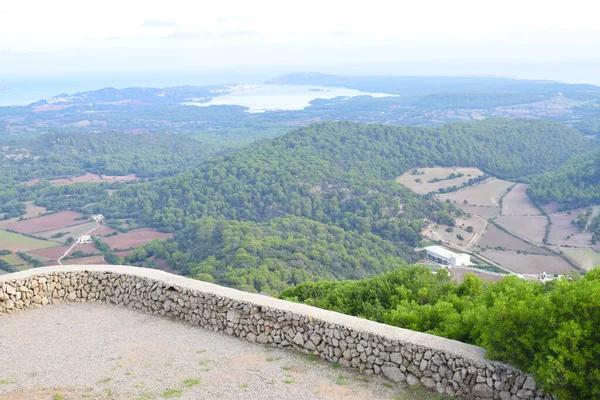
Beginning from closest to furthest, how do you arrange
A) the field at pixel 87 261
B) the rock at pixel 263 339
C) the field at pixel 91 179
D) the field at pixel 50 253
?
the rock at pixel 263 339 < the field at pixel 87 261 < the field at pixel 50 253 < the field at pixel 91 179

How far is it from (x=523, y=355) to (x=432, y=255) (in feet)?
153

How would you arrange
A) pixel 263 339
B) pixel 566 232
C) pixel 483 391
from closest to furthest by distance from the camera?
pixel 483 391 → pixel 263 339 → pixel 566 232

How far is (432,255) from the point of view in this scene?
52.8 m

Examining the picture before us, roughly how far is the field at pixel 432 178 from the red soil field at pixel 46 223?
43864 mm

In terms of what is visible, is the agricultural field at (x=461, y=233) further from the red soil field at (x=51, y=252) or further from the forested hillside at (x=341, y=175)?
the red soil field at (x=51, y=252)

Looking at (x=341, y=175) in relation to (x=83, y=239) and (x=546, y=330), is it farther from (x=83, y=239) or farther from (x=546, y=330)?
(x=546, y=330)

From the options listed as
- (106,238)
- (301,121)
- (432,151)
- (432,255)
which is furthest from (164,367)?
(301,121)

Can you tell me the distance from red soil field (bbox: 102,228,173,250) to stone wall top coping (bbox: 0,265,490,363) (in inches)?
1825

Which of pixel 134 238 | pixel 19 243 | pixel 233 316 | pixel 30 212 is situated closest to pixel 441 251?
pixel 134 238

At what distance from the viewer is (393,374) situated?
834 centimetres

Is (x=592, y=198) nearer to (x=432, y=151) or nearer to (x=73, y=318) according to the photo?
(x=432, y=151)

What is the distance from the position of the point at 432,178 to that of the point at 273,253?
47.5 metres

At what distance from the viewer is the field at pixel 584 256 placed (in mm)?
49750

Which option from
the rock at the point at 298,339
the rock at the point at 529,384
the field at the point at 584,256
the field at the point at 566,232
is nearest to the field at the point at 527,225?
the field at the point at 566,232
